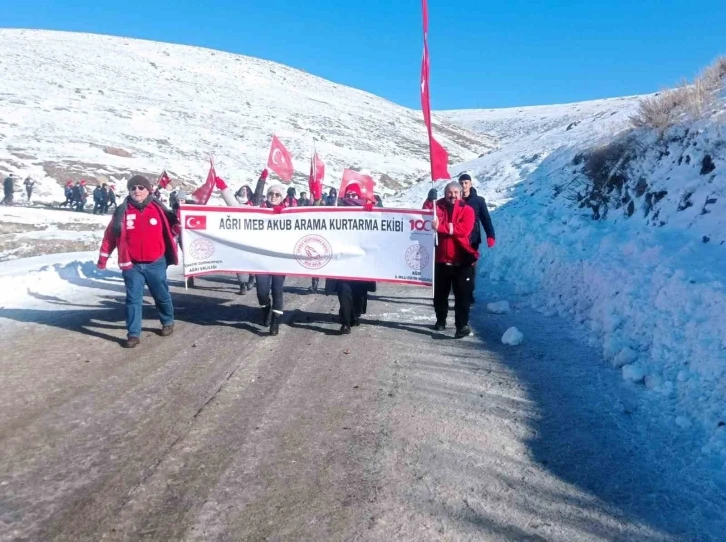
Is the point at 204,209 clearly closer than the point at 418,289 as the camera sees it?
Yes

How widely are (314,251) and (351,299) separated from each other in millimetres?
856

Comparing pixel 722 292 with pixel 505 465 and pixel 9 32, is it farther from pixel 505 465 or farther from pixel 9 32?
pixel 9 32

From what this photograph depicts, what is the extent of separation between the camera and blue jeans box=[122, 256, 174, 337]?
6441mm

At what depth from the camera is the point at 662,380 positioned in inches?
198

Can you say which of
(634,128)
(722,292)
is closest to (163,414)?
(722,292)

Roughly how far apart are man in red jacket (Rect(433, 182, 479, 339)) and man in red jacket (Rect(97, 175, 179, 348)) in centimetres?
336

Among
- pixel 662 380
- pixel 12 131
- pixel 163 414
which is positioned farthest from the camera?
pixel 12 131

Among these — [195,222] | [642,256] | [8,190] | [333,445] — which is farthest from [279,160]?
[8,190]

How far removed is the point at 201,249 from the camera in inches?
306

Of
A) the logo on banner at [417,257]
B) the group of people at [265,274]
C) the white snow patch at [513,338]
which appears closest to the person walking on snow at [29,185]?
the group of people at [265,274]

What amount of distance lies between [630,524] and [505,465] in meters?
0.85

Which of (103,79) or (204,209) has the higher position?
(103,79)

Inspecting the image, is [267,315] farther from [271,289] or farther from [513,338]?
[513,338]

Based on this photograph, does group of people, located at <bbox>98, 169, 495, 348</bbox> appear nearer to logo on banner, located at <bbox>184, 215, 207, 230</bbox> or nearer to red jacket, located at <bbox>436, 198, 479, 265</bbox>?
red jacket, located at <bbox>436, 198, 479, 265</bbox>
